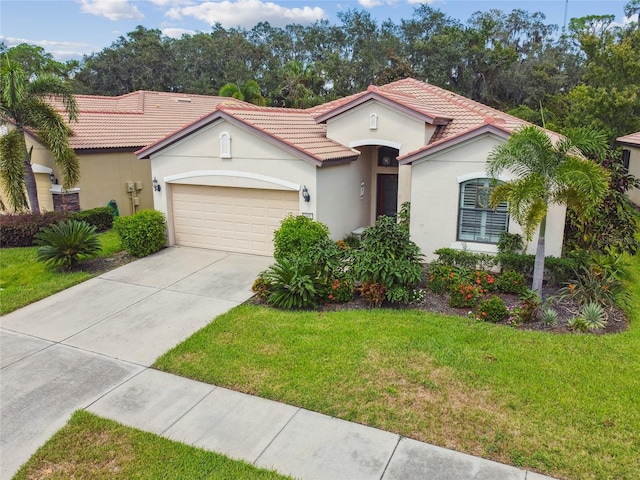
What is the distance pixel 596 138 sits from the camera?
922 centimetres

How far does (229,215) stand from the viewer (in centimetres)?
1438

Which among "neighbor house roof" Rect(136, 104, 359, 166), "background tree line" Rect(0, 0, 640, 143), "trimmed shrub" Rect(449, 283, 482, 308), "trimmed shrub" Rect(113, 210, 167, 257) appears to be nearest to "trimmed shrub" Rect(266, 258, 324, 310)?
"trimmed shrub" Rect(449, 283, 482, 308)

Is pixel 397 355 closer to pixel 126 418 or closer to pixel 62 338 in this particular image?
pixel 126 418

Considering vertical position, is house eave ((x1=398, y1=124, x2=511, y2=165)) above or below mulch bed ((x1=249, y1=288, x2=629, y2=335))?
above

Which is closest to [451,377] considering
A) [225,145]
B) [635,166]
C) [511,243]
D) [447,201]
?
[511,243]

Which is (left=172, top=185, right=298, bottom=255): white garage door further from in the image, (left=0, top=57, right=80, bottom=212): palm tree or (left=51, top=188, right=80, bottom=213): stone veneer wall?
(left=51, top=188, right=80, bottom=213): stone veneer wall

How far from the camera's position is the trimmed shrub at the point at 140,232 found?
13586 mm

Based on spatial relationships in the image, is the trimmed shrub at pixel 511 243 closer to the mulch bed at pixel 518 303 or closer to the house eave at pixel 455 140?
the mulch bed at pixel 518 303

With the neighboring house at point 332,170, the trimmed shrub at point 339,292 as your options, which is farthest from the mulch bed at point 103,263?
the trimmed shrub at point 339,292

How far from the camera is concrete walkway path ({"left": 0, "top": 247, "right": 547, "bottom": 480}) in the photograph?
213 inches

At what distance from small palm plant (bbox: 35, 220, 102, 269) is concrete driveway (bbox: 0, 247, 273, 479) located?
39.1 inches

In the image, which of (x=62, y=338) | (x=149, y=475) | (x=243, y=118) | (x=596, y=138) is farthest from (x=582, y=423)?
(x=243, y=118)

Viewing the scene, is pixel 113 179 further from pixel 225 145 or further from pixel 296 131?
pixel 296 131

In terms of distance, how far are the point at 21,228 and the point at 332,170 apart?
988cm
